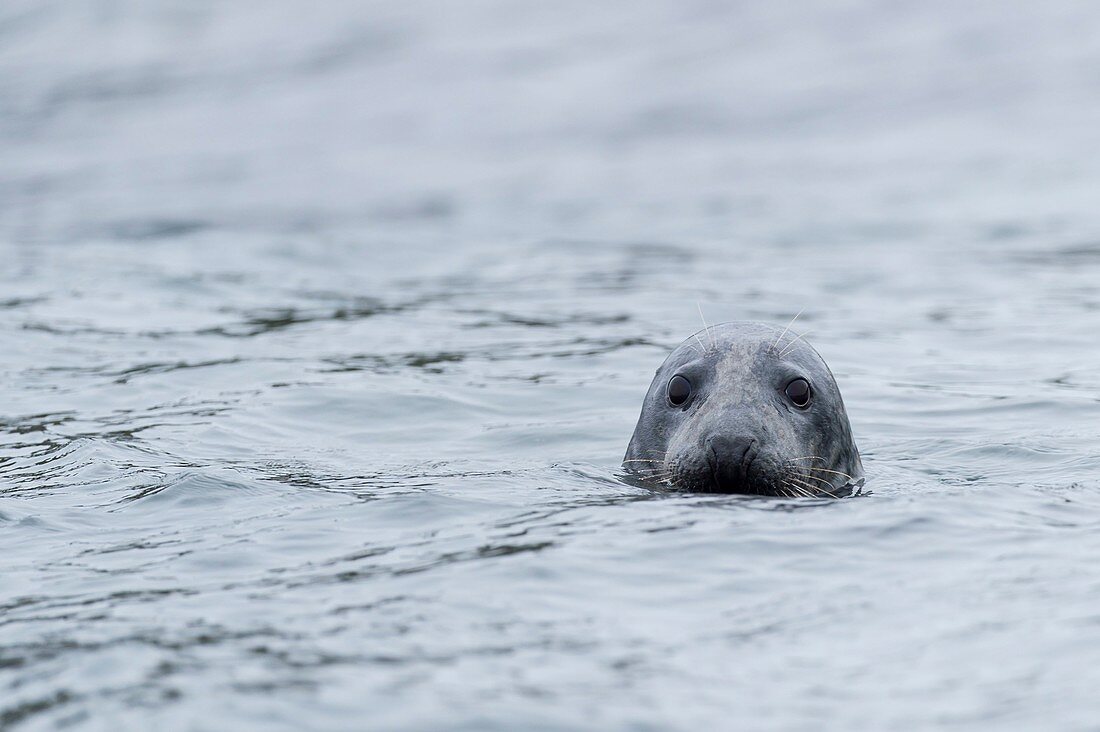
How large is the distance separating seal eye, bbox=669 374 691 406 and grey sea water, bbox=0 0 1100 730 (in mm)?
556

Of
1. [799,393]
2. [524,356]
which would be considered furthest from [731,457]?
[524,356]

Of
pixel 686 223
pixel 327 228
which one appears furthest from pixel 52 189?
pixel 686 223

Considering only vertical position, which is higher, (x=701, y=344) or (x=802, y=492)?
(x=701, y=344)

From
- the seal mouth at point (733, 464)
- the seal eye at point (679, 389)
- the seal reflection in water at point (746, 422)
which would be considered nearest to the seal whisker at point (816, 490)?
the seal reflection in water at point (746, 422)

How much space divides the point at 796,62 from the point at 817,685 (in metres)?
30.2

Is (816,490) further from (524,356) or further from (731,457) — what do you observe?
(524,356)

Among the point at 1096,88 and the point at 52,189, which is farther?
the point at 1096,88

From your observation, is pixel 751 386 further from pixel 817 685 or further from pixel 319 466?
pixel 817 685

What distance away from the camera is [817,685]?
4336mm

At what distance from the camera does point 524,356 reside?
42.8 ft

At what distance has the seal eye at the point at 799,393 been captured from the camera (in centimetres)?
749

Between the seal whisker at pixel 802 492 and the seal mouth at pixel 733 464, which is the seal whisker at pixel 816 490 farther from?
the seal mouth at pixel 733 464

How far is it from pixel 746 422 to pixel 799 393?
1.90ft

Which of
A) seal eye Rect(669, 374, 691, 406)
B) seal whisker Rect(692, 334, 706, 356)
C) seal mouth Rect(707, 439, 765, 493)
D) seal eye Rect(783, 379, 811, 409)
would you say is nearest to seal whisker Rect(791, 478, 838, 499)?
seal mouth Rect(707, 439, 765, 493)
